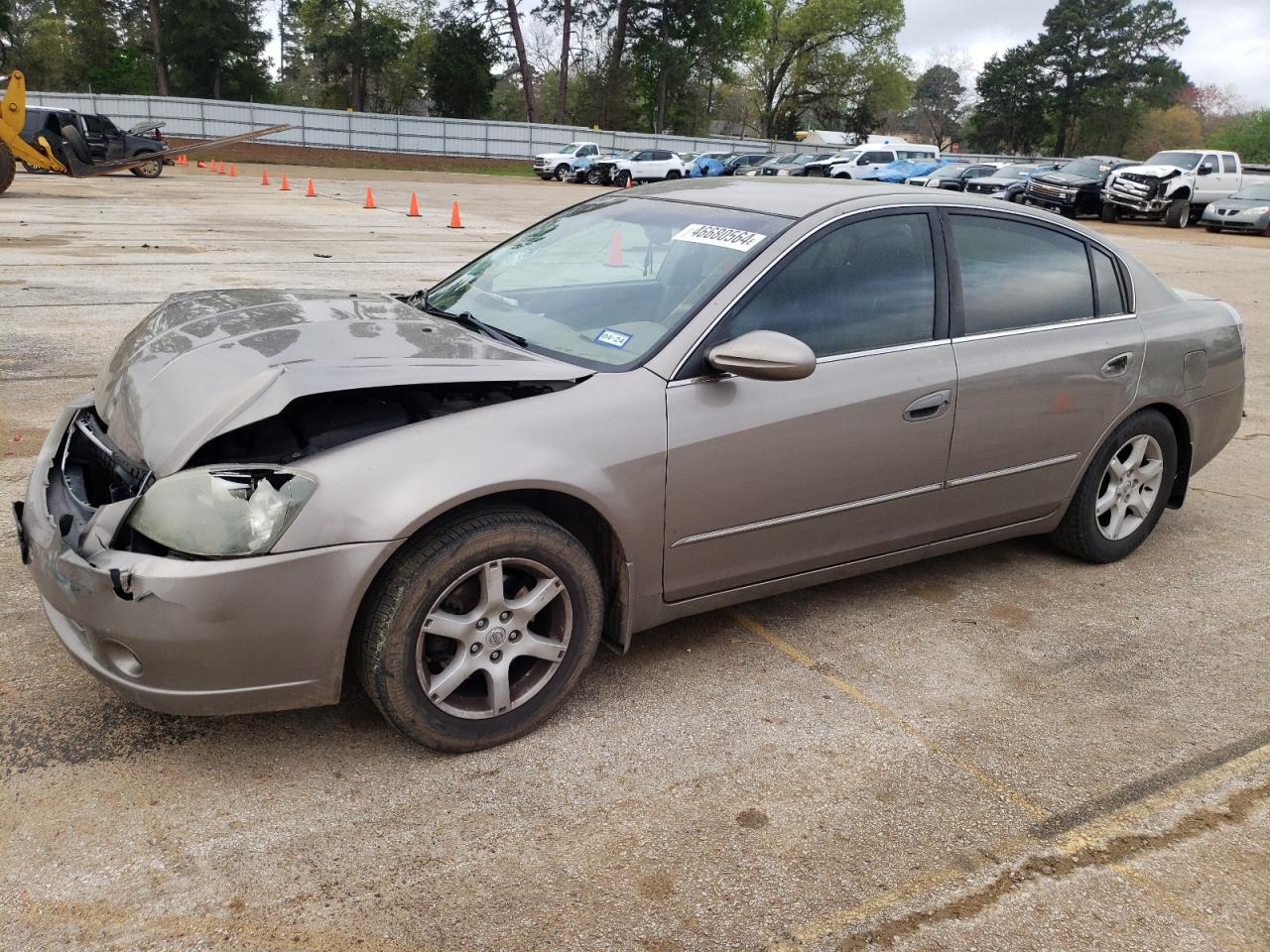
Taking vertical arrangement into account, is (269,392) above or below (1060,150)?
below

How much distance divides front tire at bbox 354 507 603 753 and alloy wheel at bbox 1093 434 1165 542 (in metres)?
2.55

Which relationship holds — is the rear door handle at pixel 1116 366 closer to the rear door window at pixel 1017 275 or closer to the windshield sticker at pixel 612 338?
the rear door window at pixel 1017 275

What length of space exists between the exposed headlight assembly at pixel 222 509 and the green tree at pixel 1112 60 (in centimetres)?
8227

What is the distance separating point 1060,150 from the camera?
7606cm

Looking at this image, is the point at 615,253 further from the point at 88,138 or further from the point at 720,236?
the point at 88,138

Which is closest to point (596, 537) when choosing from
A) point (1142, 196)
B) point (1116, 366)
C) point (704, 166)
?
point (1116, 366)

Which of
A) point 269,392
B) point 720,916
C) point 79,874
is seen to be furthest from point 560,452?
point 79,874

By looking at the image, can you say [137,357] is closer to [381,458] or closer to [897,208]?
[381,458]

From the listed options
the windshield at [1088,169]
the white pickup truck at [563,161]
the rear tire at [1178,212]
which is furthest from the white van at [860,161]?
the rear tire at [1178,212]

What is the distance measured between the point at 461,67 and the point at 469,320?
205 ft

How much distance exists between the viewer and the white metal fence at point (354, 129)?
143 ft

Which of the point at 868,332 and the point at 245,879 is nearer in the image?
the point at 245,879

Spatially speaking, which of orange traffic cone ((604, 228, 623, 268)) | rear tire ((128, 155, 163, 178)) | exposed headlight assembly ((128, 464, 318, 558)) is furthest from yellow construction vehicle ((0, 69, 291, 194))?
exposed headlight assembly ((128, 464, 318, 558))

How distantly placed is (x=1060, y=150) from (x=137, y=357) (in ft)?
271
